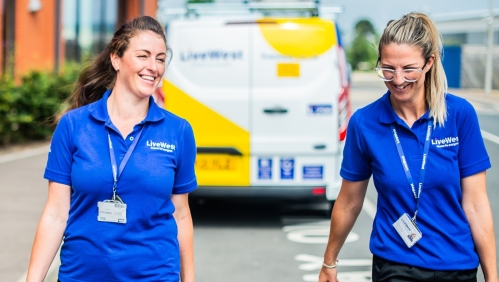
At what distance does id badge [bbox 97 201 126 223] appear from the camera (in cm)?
315

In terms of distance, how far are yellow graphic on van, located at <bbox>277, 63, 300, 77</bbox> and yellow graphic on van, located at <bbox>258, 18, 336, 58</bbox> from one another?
0.11 meters

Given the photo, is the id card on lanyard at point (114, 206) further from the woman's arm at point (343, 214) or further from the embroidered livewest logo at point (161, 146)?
the woman's arm at point (343, 214)

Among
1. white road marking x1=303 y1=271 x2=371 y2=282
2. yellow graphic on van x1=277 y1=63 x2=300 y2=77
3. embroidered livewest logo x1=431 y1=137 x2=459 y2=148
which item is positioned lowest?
white road marking x1=303 y1=271 x2=371 y2=282

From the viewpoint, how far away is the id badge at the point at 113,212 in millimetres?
3146

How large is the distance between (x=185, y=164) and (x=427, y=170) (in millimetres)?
963

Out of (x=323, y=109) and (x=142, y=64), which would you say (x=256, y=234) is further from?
(x=142, y=64)

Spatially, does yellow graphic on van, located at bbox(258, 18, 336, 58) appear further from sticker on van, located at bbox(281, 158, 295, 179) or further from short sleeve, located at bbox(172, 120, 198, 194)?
short sleeve, located at bbox(172, 120, 198, 194)

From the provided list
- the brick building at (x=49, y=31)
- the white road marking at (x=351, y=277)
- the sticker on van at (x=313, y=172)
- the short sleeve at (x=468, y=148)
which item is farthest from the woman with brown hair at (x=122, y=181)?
the brick building at (x=49, y=31)

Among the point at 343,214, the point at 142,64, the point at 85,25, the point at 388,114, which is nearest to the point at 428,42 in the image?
the point at 388,114

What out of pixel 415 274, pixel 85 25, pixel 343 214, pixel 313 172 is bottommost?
pixel 313 172

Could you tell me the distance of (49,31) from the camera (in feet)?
76.4

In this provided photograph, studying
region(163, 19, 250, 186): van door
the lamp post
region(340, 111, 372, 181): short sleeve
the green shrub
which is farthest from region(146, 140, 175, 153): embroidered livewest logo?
the green shrub

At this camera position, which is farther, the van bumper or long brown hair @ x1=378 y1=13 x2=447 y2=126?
the van bumper

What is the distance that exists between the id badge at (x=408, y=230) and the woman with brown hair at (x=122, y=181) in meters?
0.87
